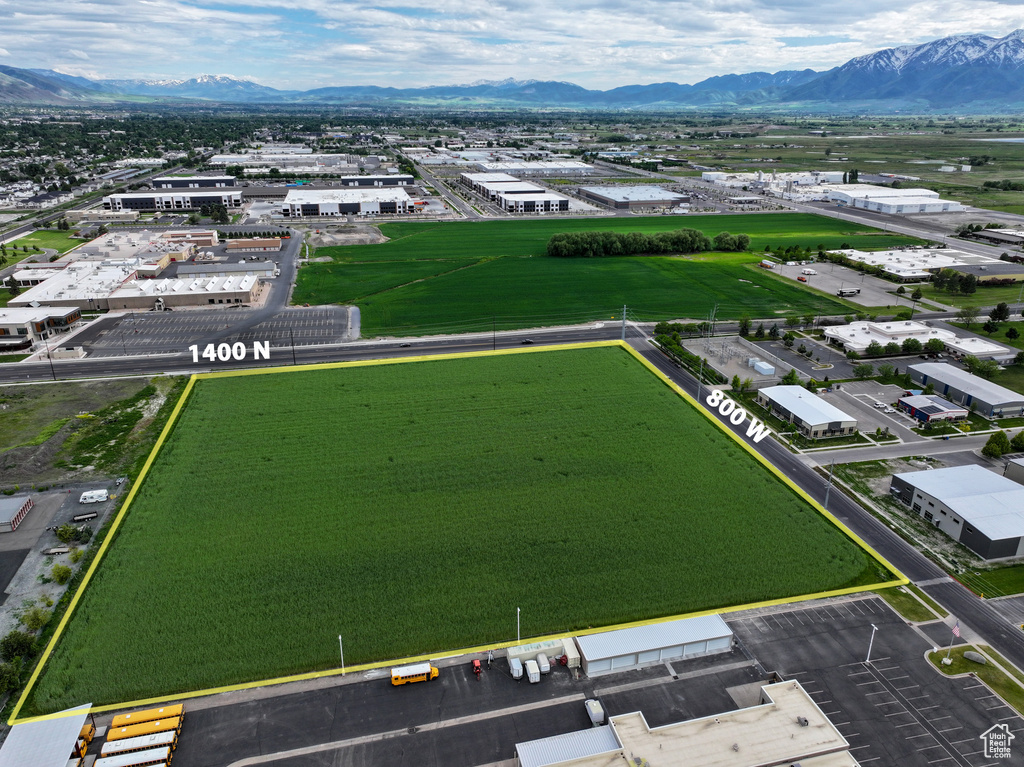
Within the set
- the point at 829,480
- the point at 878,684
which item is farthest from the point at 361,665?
the point at 829,480

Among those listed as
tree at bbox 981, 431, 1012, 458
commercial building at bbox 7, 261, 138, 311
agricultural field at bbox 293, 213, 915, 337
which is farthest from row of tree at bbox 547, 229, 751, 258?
tree at bbox 981, 431, 1012, 458

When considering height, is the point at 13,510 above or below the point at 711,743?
above

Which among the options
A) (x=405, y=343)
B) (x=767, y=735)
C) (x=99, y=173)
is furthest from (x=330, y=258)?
(x=99, y=173)

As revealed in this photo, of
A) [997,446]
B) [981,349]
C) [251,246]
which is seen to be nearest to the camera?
[997,446]

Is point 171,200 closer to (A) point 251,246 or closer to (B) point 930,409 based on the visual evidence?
(A) point 251,246

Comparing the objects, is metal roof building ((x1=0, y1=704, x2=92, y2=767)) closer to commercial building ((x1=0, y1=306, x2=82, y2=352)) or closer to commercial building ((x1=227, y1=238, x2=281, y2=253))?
commercial building ((x1=0, y1=306, x2=82, y2=352))

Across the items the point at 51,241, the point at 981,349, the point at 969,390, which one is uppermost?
the point at 51,241

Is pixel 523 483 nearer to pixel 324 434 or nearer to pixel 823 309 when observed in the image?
pixel 324 434
